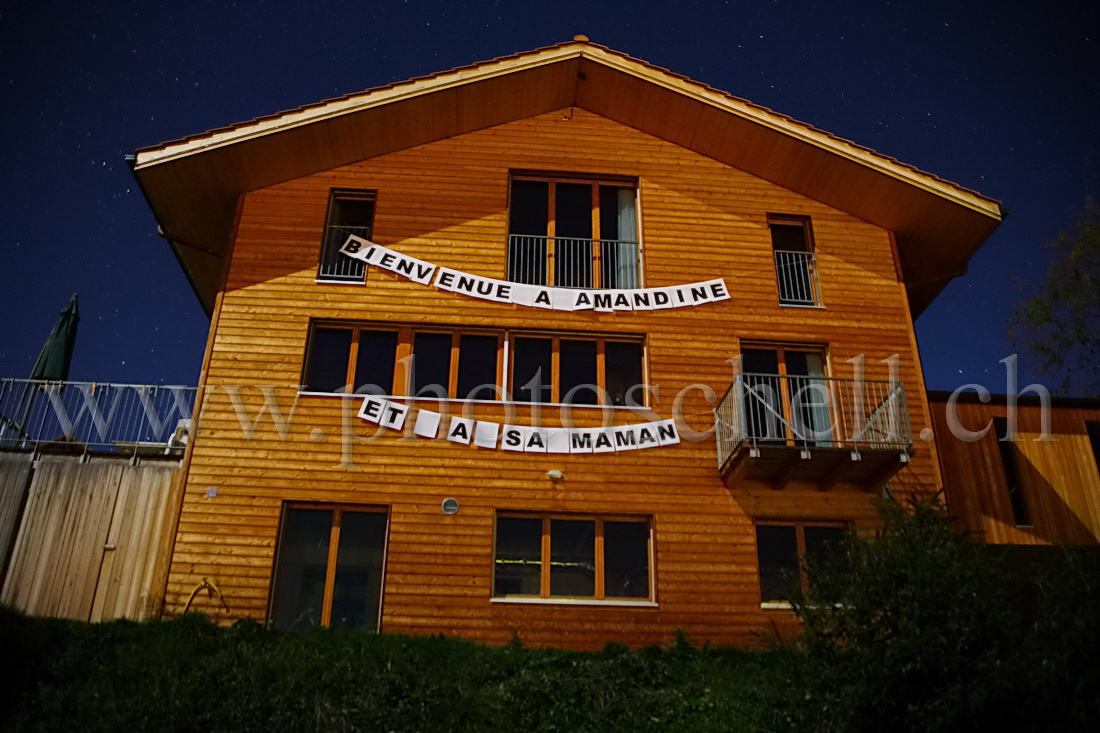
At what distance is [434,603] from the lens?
14.3 m

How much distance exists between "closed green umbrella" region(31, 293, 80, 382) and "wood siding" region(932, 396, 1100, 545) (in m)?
16.0

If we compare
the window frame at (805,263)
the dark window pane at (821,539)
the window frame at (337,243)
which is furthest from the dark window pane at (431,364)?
the dark window pane at (821,539)

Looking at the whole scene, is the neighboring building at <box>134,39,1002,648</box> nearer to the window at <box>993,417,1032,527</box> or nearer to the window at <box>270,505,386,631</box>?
the window at <box>270,505,386,631</box>

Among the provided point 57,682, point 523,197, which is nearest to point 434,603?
point 57,682

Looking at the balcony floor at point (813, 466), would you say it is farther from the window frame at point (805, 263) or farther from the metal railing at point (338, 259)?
the metal railing at point (338, 259)

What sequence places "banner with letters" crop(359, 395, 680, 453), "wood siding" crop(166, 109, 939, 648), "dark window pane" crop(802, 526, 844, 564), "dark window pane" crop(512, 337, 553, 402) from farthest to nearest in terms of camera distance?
"dark window pane" crop(512, 337, 553, 402) < "banner with letters" crop(359, 395, 680, 453) < "dark window pane" crop(802, 526, 844, 564) < "wood siding" crop(166, 109, 939, 648)

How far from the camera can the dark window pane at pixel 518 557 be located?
14.6m

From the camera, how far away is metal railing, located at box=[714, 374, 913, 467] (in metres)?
15.1

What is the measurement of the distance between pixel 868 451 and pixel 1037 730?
586 cm

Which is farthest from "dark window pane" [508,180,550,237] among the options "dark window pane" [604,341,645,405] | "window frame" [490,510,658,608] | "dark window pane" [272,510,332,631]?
"dark window pane" [272,510,332,631]

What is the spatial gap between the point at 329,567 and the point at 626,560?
4.61 metres

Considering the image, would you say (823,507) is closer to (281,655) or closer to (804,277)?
(804,277)

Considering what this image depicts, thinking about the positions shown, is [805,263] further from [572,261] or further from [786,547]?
[786,547]

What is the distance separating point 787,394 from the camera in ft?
54.2
